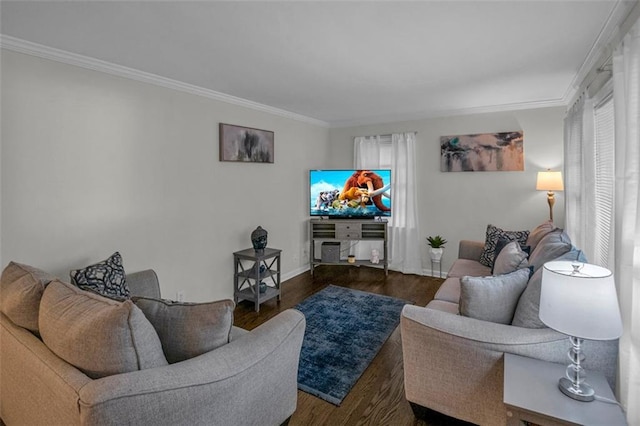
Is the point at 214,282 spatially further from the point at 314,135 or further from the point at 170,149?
the point at 314,135

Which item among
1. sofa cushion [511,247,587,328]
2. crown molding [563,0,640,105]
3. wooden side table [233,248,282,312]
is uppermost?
crown molding [563,0,640,105]

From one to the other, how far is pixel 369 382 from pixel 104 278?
2.00m

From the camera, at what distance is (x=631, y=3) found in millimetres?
1756

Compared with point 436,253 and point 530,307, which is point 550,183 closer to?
point 436,253

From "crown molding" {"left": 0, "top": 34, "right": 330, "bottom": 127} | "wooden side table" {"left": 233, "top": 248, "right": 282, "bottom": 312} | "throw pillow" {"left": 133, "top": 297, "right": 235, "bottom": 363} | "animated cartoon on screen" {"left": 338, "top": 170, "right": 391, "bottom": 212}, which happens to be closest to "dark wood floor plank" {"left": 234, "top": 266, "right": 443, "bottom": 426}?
"wooden side table" {"left": 233, "top": 248, "right": 282, "bottom": 312}

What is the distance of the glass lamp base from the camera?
1.29 m

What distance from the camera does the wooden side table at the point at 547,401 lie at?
3.98 ft

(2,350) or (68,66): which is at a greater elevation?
(68,66)

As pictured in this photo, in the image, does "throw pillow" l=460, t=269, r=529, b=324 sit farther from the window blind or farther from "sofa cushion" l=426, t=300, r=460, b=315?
the window blind

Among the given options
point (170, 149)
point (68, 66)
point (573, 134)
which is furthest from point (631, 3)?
point (68, 66)

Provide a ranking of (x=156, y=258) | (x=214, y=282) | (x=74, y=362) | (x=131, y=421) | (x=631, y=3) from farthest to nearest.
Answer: (x=214, y=282) < (x=156, y=258) < (x=631, y=3) < (x=74, y=362) < (x=131, y=421)

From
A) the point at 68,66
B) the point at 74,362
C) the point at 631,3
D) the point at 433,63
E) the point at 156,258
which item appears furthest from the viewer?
the point at 156,258

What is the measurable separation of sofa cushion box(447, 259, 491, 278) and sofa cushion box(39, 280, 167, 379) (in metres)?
2.76

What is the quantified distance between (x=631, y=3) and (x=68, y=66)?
12.1 feet
